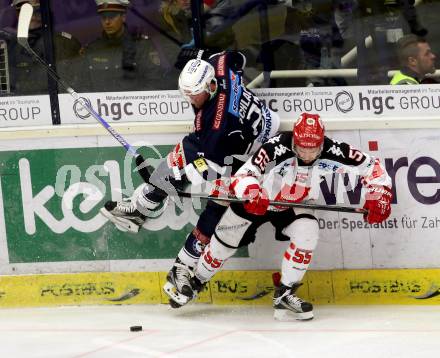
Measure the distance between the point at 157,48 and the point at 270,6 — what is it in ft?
2.40

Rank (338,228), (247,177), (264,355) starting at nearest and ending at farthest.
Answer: (264,355) → (247,177) → (338,228)

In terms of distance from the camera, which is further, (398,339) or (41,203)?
(41,203)

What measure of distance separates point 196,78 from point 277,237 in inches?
40.8

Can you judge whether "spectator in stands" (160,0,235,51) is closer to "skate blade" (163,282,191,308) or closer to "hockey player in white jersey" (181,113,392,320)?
"hockey player in white jersey" (181,113,392,320)

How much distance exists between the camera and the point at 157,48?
7715 mm

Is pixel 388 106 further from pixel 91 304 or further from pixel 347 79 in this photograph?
pixel 91 304

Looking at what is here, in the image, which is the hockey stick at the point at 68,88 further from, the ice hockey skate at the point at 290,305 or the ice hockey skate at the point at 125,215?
the ice hockey skate at the point at 290,305

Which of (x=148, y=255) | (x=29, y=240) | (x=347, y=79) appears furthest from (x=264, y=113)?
(x=29, y=240)

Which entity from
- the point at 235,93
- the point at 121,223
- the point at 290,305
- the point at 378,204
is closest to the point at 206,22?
the point at 235,93

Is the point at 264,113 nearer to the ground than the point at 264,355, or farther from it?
farther from it

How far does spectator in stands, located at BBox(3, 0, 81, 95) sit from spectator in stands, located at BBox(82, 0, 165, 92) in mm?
139

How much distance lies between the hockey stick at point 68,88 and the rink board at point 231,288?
716 millimetres

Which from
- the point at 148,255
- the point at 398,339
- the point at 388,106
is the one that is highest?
the point at 388,106

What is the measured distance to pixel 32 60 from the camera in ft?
25.9
